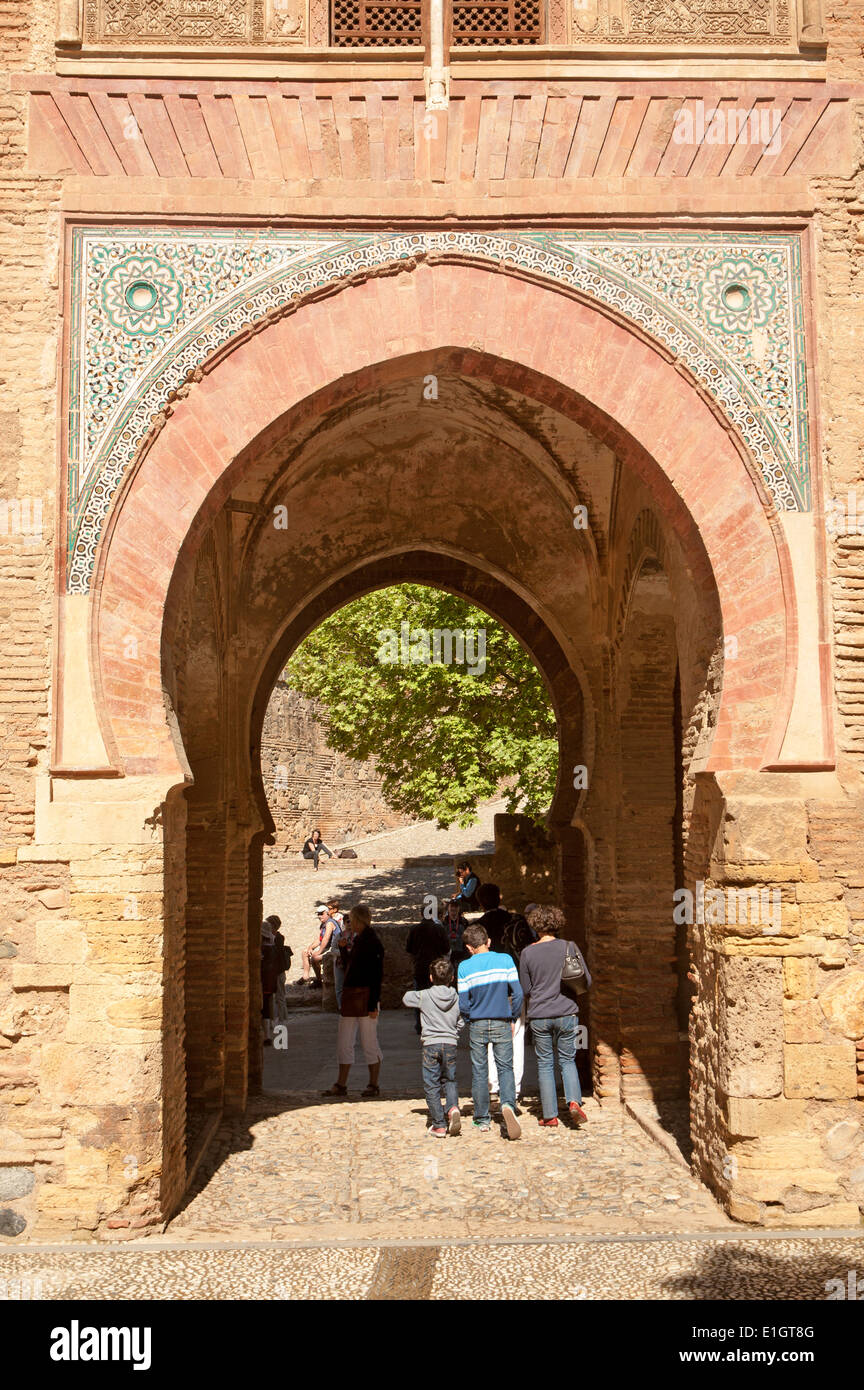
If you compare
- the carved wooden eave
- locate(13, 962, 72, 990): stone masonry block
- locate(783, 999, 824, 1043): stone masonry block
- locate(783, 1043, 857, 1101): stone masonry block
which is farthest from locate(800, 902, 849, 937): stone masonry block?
the carved wooden eave

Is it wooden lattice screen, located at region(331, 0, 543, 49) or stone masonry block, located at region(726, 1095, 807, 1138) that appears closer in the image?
stone masonry block, located at region(726, 1095, 807, 1138)

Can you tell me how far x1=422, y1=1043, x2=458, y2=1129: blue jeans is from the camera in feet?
24.3

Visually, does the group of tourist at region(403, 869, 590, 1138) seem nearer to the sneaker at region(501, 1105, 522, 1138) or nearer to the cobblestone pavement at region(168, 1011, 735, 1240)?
the sneaker at region(501, 1105, 522, 1138)

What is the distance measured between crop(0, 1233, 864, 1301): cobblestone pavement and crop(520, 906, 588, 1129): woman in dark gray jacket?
6.72ft

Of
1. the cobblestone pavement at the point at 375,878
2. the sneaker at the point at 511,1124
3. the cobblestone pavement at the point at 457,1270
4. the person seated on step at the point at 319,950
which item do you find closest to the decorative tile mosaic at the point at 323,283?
the cobblestone pavement at the point at 457,1270

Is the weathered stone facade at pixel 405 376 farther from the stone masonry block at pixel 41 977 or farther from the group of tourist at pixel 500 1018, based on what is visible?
the group of tourist at pixel 500 1018

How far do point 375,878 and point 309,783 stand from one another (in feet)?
25.5

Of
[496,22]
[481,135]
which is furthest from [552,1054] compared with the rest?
[496,22]

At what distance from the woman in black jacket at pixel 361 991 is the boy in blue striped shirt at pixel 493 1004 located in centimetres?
105

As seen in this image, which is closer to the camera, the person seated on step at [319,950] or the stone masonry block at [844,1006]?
the stone masonry block at [844,1006]

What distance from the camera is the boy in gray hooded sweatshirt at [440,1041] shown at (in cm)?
732

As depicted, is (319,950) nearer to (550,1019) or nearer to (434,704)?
(434,704)

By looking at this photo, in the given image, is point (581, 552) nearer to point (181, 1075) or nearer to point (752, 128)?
point (752, 128)

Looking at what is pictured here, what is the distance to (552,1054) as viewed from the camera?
7496 mm
